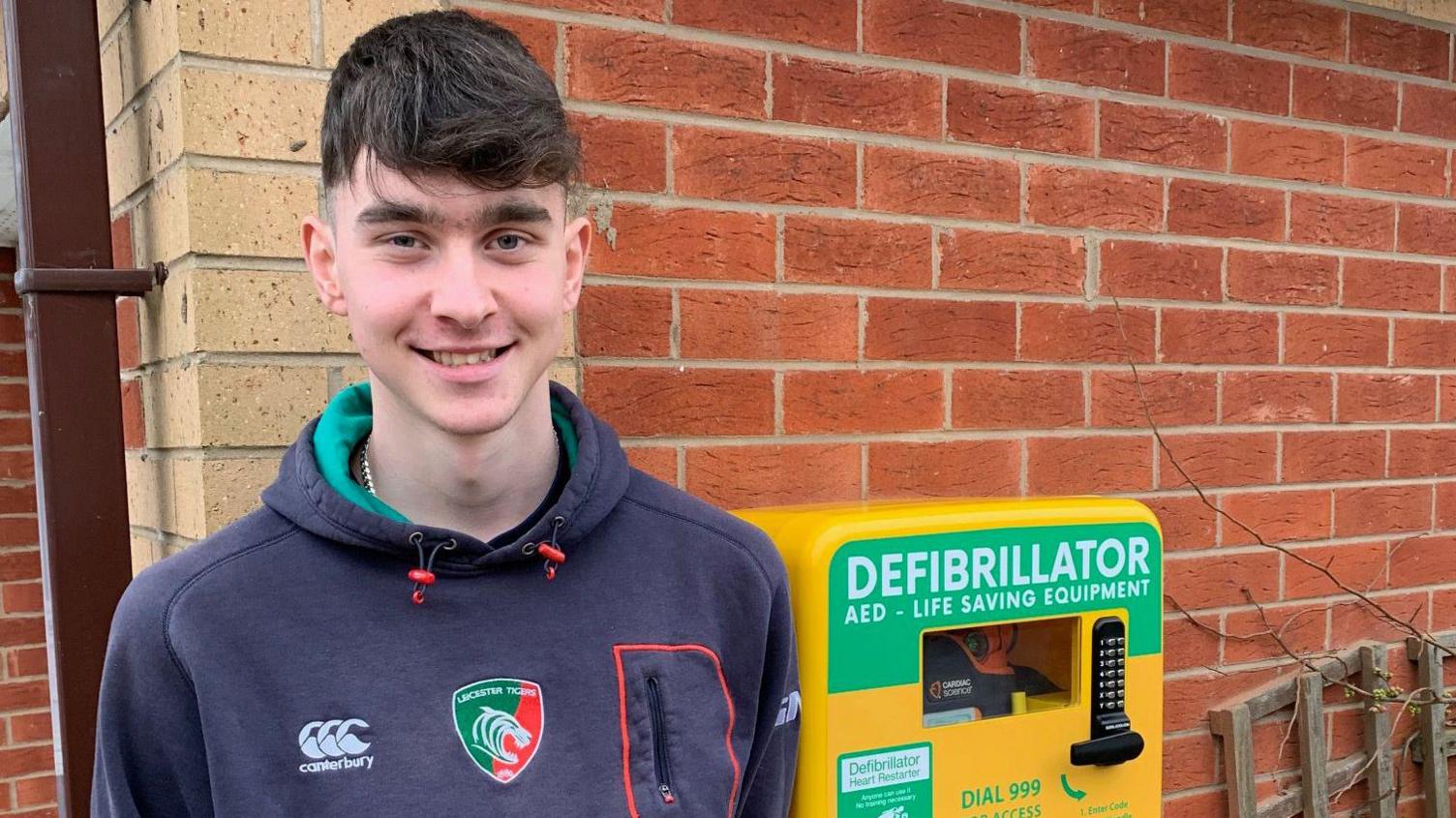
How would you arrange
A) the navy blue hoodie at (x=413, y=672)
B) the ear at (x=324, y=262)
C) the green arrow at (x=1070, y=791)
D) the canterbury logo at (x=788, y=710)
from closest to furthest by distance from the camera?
the navy blue hoodie at (x=413, y=672), the ear at (x=324, y=262), the canterbury logo at (x=788, y=710), the green arrow at (x=1070, y=791)

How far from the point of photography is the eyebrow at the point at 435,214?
122cm

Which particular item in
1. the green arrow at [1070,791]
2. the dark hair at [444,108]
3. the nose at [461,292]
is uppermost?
the dark hair at [444,108]

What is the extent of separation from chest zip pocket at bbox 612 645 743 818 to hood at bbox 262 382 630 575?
0.18 m

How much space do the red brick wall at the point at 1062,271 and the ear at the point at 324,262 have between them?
0.57 meters

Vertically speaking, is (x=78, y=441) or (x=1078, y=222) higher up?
(x=1078, y=222)

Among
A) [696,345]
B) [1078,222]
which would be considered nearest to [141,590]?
[696,345]

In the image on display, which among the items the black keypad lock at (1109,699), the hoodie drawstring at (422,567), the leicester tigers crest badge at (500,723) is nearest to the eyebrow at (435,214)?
the hoodie drawstring at (422,567)

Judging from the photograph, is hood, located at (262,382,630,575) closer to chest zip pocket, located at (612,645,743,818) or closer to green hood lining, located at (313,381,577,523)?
green hood lining, located at (313,381,577,523)

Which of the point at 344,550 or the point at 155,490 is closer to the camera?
the point at 344,550

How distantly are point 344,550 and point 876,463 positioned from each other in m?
1.11

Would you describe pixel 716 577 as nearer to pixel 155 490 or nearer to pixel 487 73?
pixel 487 73

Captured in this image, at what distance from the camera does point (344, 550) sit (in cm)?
128

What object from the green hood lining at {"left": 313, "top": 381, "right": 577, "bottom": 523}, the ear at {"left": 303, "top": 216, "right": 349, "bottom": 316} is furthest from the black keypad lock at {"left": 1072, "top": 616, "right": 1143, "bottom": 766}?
the ear at {"left": 303, "top": 216, "right": 349, "bottom": 316}

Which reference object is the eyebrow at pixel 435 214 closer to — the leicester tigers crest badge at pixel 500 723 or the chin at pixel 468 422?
the chin at pixel 468 422
